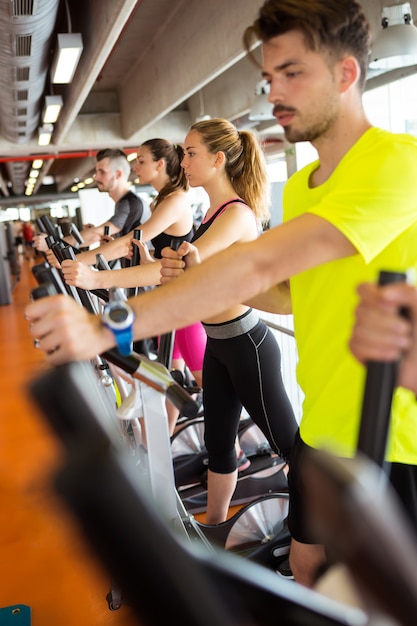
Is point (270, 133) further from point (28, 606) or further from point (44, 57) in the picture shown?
point (28, 606)

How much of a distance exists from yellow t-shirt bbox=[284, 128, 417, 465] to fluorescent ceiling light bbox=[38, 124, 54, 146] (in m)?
9.56

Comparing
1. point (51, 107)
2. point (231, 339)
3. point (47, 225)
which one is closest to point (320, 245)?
point (231, 339)

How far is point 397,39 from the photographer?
13.9ft

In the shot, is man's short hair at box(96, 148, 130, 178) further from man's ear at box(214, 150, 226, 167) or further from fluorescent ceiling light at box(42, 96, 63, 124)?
fluorescent ceiling light at box(42, 96, 63, 124)

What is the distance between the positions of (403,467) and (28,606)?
5.16 feet

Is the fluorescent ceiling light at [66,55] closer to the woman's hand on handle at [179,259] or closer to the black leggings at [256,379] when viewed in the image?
the black leggings at [256,379]

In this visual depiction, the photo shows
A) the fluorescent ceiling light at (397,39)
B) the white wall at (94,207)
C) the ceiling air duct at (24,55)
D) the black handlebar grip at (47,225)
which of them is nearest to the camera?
the black handlebar grip at (47,225)

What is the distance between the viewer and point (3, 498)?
3.26 m

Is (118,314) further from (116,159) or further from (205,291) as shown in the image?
(116,159)

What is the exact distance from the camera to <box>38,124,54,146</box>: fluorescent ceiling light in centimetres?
1022

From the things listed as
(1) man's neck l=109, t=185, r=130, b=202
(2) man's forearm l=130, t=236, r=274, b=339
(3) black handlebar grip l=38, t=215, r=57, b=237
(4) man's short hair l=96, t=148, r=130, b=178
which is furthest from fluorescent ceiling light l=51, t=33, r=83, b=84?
(2) man's forearm l=130, t=236, r=274, b=339

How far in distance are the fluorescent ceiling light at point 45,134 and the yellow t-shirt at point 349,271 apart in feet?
31.4

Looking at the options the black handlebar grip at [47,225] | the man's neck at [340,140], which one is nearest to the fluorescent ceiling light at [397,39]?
the black handlebar grip at [47,225]

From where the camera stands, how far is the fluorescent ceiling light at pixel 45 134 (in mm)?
10220
